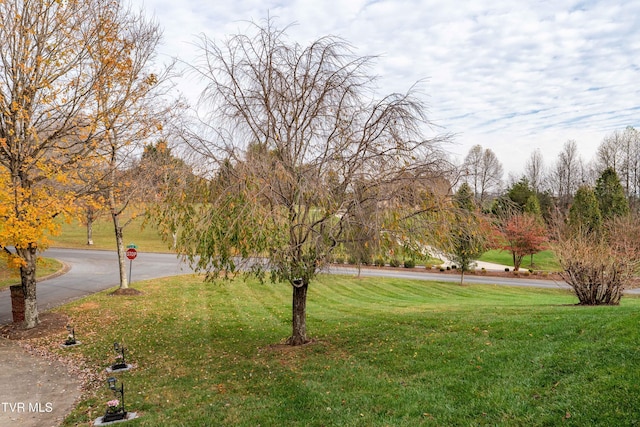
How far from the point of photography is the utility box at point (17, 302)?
38.9ft

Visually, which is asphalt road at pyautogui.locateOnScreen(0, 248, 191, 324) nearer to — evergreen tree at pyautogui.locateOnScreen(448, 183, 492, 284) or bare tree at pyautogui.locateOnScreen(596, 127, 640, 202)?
evergreen tree at pyautogui.locateOnScreen(448, 183, 492, 284)

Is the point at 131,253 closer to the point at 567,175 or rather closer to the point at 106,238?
the point at 106,238

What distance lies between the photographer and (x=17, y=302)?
11930 millimetres

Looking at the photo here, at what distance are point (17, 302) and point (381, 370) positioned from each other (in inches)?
436

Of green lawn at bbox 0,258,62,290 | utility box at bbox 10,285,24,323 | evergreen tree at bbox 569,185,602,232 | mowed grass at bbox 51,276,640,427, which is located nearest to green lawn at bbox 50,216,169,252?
green lawn at bbox 0,258,62,290

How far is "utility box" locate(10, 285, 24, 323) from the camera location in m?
11.9

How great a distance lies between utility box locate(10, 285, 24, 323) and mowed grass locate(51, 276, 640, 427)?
1.69 m

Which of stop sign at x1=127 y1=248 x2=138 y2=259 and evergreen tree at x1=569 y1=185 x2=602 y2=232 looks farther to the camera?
evergreen tree at x1=569 y1=185 x2=602 y2=232

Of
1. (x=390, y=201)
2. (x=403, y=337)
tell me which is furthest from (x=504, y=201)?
(x=403, y=337)

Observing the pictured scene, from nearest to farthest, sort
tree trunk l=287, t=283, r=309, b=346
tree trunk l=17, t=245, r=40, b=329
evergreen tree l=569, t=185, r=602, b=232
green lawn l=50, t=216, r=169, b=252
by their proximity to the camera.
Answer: tree trunk l=287, t=283, r=309, b=346 → tree trunk l=17, t=245, r=40, b=329 → green lawn l=50, t=216, r=169, b=252 → evergreen tree l=569, t=185, r=602, b=232

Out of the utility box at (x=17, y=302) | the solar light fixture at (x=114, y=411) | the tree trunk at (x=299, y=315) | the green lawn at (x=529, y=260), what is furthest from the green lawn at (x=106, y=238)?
the green lawn at (x=529, y=260)

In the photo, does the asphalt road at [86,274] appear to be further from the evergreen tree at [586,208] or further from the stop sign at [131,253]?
the evergreen tree at [586,208]

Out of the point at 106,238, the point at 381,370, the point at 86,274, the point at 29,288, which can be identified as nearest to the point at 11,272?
the point at 86,274

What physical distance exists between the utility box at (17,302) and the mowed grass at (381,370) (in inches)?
66.6
